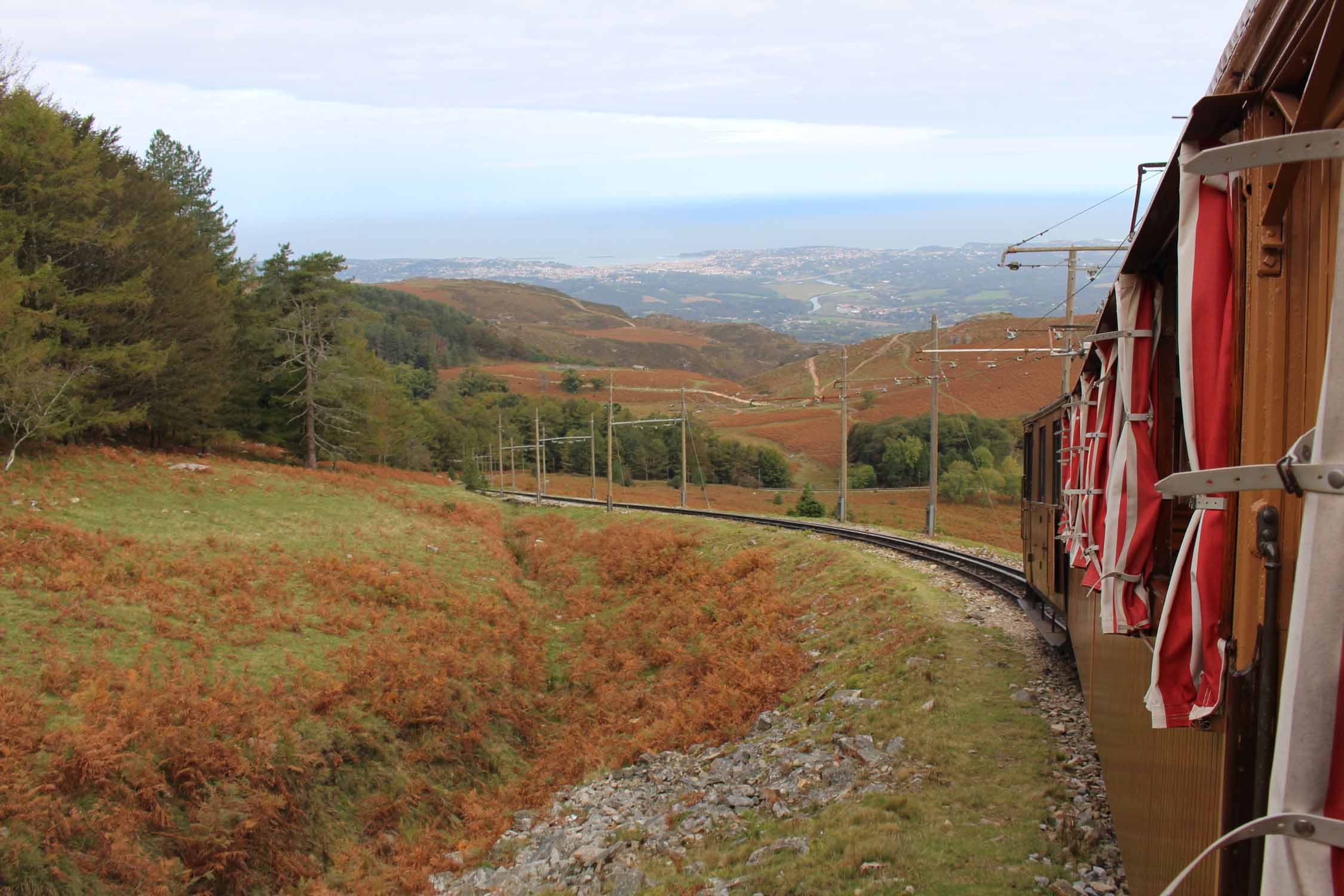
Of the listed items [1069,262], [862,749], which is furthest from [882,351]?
[862,749]

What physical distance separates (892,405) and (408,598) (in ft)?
268

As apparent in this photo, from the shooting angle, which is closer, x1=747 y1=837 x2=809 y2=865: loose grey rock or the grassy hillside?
x1=747 y1=837 x2=809 y2=865: loose grey rock

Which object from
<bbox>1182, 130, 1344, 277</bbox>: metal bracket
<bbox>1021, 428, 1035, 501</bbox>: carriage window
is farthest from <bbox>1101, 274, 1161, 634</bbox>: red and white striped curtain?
<bbox>1021, 428, 1035, 501</bbox>: carriage window

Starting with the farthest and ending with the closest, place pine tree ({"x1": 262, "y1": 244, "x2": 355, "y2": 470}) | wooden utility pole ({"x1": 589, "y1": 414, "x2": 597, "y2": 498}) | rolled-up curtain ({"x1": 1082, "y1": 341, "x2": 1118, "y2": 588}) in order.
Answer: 1. wooden utility pole ({"x1": 589, "y1": 414, "x2": 597, "y2": 498})
2. pine tree ({"x1": 262, "y1": 244, "x2": 355, "y2": 470})
3. rolled-up curtain ({"x1": 1082, "y1": 341, "x2": 1118, "y2": 588})

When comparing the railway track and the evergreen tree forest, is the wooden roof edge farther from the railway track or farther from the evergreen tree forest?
the evergreen tree forest

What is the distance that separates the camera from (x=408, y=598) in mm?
21609

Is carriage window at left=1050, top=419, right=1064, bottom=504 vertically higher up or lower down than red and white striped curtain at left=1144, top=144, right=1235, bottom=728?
lower down

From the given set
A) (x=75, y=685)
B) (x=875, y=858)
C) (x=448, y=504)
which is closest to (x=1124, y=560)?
(x=875, y=858)

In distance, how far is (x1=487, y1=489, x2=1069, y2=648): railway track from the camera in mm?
14781

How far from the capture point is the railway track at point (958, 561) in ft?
48.5

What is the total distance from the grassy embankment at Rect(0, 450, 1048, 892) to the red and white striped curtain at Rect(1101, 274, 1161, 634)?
344cm

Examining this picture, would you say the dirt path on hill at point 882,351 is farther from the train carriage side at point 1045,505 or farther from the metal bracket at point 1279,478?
the metal bracket at point 1279,478

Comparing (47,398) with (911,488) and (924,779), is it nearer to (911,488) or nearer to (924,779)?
(924,779)

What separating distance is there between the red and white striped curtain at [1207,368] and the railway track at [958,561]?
1031 cm
